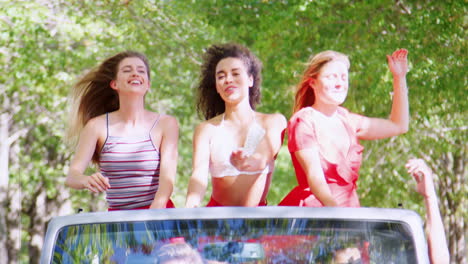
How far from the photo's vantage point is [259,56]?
14.5 meters

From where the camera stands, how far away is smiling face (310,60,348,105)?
521 centimetres

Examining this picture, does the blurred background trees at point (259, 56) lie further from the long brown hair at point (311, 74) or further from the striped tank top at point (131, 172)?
the striped tank top at point (131, 172)

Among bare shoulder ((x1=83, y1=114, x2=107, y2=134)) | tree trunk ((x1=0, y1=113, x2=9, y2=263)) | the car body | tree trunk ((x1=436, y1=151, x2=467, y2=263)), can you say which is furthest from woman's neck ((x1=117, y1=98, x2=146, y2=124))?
tree trunk ((x1=436, y1=151, x2=467, y2=263))

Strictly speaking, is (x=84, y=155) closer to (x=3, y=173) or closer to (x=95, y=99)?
(x=95, y=99)

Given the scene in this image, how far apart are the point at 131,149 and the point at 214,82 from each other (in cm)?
67

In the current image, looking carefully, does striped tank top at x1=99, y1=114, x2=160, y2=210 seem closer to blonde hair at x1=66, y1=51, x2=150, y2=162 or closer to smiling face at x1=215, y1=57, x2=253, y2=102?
smiling face at x1=215, y1=57, x2=253, y2=102

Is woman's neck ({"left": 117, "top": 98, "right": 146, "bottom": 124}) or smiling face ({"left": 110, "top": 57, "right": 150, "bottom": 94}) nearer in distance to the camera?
woman's neck ({"left": 117, "top": 98, "right": 146, "bottom": 124})

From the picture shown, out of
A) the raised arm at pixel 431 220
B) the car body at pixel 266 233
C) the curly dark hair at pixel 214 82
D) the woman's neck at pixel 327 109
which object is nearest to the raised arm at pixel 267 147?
the woman's neck at pixel 327 109

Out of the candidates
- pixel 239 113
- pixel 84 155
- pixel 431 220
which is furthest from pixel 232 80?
pixel 431 220

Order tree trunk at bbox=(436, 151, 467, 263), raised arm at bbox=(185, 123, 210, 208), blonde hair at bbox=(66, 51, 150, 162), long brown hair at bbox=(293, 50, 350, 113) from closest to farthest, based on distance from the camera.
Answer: raised arm at bbox=(185, 123, 210, 208), long brown hair at bbox=(293, 50, 350, 113), blonde hair at bbox=(66, 51, 150, 162), tree trunk at bbox=(436, 151, 467, 263)

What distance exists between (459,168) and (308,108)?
616 inches

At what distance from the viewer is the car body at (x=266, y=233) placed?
3590 mm

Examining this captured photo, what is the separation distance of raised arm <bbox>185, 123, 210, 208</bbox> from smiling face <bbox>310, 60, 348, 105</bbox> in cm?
68

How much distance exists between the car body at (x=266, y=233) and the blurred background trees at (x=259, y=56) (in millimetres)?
5718
